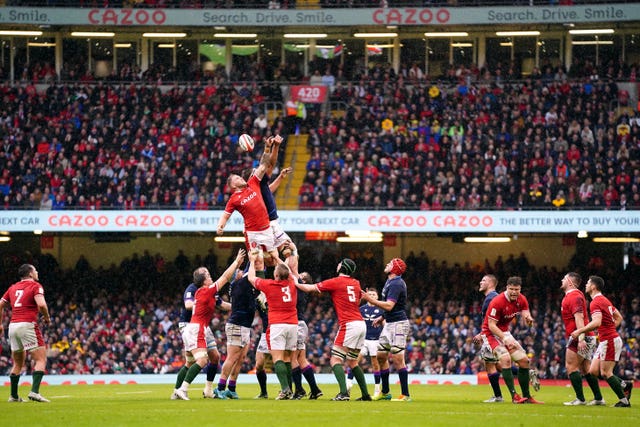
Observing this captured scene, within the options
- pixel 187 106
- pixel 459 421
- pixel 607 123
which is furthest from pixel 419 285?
pixel 459 421

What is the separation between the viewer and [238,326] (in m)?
20.2

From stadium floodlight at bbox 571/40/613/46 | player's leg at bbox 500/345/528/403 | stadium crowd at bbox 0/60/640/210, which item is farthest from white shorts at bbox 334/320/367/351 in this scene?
stadium floodlight at bbox 571/40/613/46

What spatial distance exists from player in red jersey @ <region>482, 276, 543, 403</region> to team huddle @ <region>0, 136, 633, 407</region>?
0.7 inches

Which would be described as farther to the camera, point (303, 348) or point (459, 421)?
point (303, 348)

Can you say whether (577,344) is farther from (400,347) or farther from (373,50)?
(373,50)

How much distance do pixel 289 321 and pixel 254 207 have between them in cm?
216

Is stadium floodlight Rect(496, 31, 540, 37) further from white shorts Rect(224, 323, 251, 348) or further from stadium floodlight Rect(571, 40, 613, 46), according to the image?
white shorts Rect(224, 323, 251, 348)

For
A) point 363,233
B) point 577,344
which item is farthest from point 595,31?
point 577,344

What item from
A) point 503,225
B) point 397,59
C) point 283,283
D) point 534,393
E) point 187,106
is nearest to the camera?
point 283,283

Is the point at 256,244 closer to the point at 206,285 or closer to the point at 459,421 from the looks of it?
the point at 206,285

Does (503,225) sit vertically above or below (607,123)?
below

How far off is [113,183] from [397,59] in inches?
591

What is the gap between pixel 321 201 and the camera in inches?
1512

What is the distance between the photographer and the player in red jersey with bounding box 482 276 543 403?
19.4m
